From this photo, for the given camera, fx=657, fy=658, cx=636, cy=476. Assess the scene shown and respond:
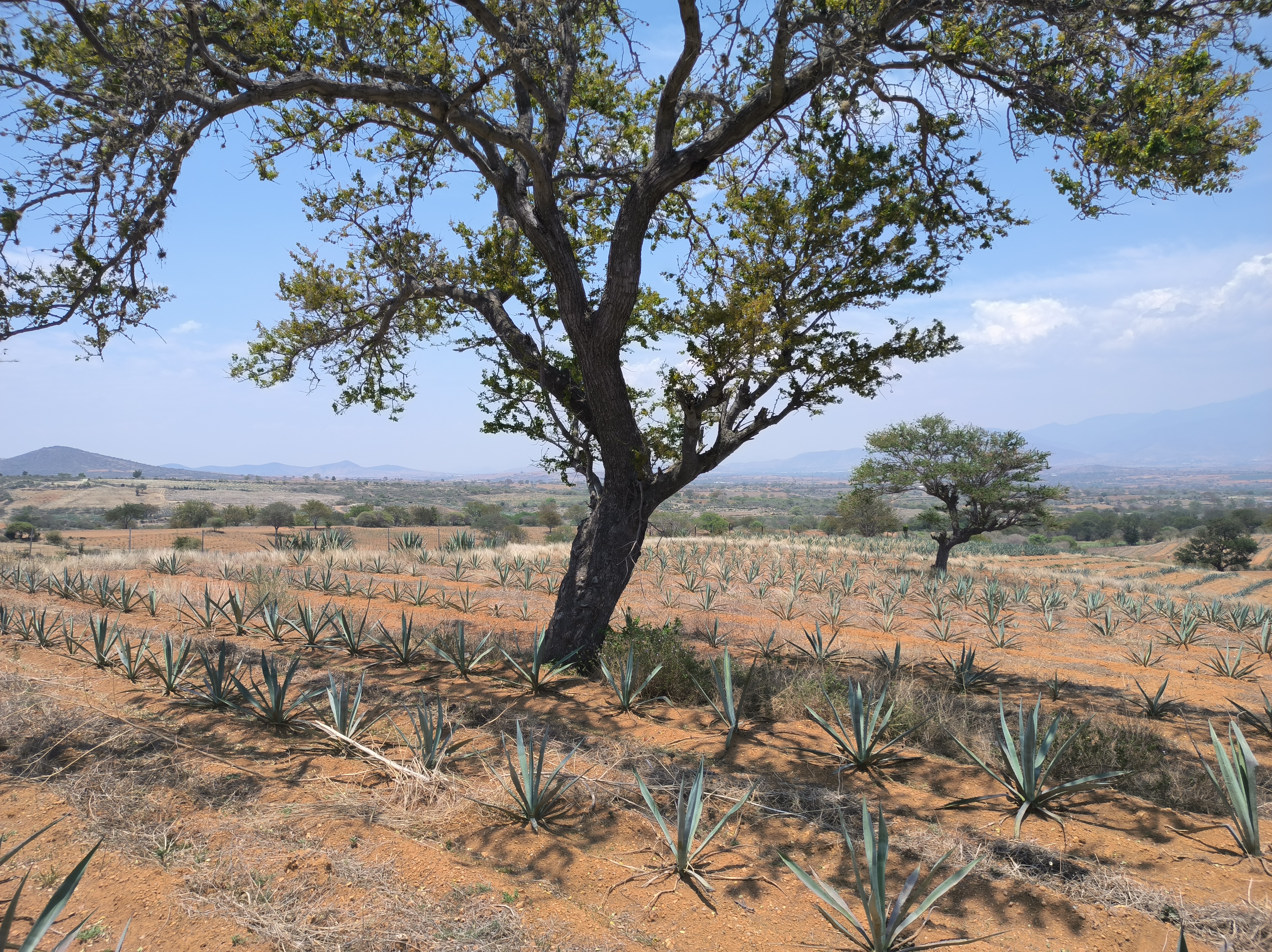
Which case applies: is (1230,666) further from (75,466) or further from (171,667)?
(75,466)

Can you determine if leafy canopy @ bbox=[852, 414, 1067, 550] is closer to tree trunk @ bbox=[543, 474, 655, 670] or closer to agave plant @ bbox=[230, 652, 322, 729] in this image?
tree trunk @ bbox=[543, 474, 655, 670]

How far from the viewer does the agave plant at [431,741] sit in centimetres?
464

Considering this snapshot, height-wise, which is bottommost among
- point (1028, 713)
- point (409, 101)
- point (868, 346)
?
point (1028, 713)

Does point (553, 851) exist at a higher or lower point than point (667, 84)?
lower

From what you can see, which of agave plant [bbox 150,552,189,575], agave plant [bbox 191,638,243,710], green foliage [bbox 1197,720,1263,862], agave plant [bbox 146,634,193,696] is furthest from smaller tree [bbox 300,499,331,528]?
green foliage [bbox 1197,720,1263,862]

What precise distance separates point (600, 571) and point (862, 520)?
48749mm

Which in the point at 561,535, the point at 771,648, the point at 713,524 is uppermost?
the point at 771,648

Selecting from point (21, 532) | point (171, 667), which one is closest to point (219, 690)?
point (171, 667)

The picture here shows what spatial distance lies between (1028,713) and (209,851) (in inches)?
276

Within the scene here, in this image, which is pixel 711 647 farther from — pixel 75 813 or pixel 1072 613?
pixel 1072 613

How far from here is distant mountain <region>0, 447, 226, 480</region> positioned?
149625 millimetres

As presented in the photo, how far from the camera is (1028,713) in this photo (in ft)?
21.8

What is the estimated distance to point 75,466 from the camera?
154m

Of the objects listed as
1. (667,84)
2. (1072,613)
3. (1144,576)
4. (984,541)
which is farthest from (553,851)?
(984,541)
